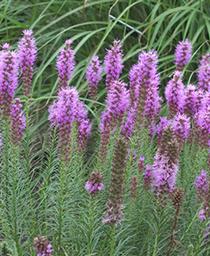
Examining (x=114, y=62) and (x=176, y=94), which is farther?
(x=114, y=62)

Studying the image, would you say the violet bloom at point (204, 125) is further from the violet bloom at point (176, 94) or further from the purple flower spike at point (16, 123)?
the purple flower spike at point (16, 123)

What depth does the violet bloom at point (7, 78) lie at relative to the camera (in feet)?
9.61

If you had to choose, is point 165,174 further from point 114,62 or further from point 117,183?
point 114,62

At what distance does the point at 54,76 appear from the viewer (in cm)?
532

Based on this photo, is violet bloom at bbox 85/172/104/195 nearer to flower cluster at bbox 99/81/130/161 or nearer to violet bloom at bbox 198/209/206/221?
violet bloom at bbox 198/209/206/221

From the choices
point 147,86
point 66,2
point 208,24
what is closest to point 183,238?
point 147,86

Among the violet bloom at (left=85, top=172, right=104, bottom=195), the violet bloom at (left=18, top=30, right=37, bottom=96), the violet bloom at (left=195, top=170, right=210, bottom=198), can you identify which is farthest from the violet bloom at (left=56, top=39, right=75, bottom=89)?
the violet bloom at (left=85, top=172, right=104, bottom=195)

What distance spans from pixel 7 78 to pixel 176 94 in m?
0.80

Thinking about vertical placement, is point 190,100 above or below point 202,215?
above

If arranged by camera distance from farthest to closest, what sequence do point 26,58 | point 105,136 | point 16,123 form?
1. point 105,136
2. point 26,58
3. point 16,123

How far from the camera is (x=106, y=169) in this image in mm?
3391

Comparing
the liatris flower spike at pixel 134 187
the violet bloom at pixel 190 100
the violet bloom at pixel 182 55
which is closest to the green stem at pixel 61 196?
the liatris flower spike at pixel 134 187

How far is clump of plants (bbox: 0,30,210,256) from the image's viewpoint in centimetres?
290

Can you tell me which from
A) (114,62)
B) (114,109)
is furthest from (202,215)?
(114,62)
